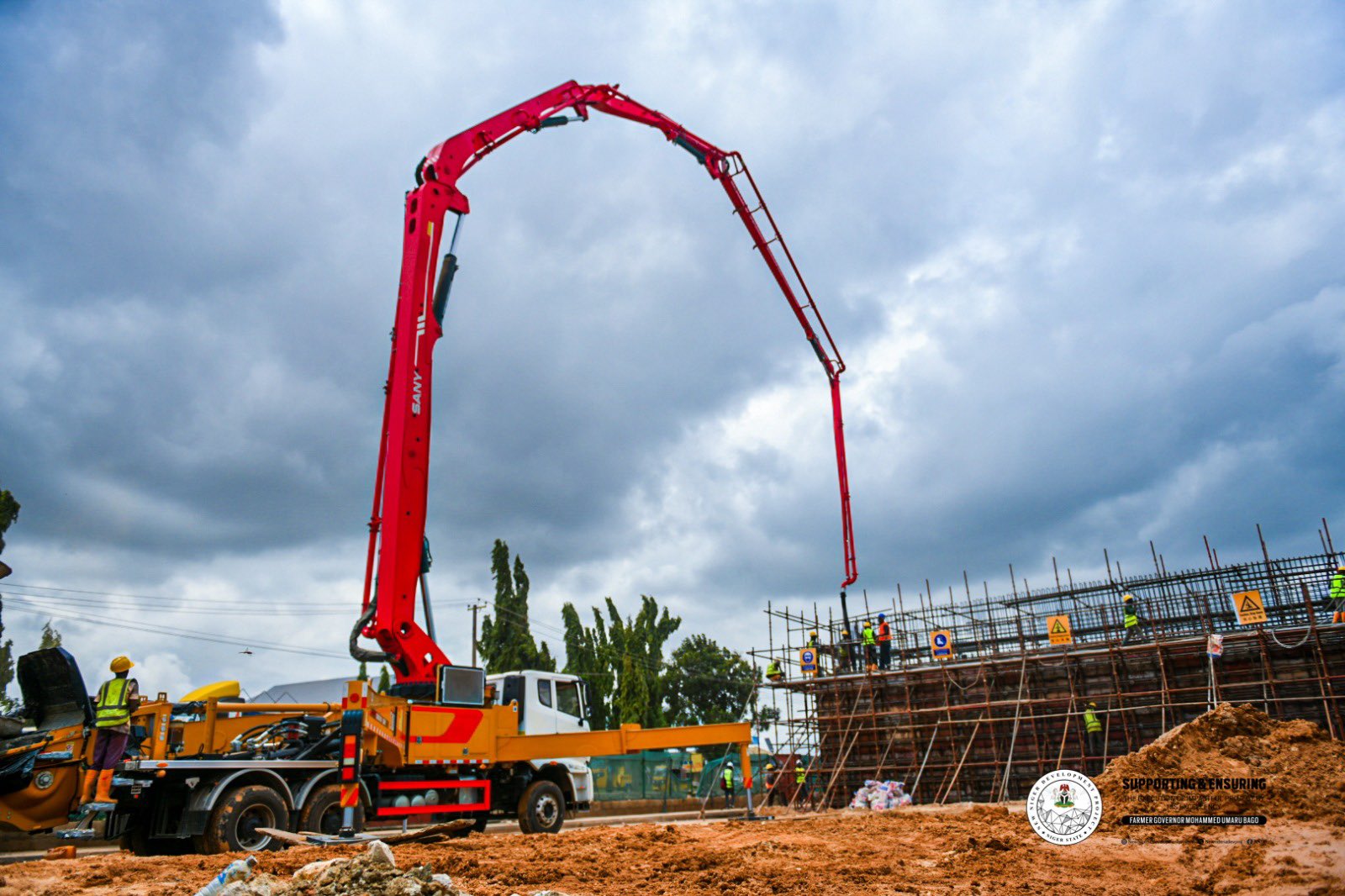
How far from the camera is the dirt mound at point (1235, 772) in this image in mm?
10977

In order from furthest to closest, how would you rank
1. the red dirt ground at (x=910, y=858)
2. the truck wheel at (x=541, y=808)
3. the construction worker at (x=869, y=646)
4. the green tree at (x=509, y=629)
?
the green tree at (x=509, y=629)
the construction worker at (x=869, y=646)
the truck wheel at (x=541, y=808)
the red dirt ground at (x=910, y=858)

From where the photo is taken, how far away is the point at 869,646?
23828 millimetres

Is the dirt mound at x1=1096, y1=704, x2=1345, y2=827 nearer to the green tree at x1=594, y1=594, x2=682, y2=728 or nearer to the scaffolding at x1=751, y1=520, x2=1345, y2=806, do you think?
the scaffolding at x1=751, y1=520, x2=1345, y2=806

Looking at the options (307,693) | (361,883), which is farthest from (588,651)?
(361,883)

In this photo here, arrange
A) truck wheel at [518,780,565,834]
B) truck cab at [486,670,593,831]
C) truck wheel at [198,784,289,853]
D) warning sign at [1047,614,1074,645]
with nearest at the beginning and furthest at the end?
truck wheel at [198,784,289,853] → truck wheel at [518,780,565,834] → truck cab at [486,670,593,831] → warning sign at [1047,614,1074,645]

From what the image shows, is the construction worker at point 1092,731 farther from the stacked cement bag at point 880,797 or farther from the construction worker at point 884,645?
the construction worker at point 884,645

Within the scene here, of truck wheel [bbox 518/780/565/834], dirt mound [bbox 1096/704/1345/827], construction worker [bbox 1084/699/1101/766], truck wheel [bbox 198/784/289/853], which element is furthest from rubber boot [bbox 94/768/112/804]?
construction worker [bbox 1084/699/1101/766]

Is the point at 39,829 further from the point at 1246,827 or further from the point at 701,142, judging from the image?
the point at 701,142

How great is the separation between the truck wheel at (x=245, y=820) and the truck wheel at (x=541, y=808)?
406cm

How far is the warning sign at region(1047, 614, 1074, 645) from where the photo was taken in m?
21.8

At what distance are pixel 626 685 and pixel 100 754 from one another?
106 ft

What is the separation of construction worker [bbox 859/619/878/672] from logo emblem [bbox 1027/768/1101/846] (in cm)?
1301

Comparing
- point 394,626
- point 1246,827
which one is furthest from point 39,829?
point 1246,827

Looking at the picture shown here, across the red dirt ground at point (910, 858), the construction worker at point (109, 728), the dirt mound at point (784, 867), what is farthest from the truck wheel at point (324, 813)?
the construction worker at point (109, 728)
